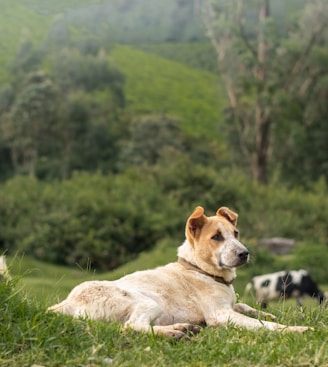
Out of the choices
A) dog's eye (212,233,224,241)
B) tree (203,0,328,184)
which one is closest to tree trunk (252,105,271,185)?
tree (203,0,328,184)

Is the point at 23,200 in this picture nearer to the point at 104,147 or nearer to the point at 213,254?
the point at 213,254

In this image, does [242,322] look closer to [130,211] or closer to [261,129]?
[130,211]

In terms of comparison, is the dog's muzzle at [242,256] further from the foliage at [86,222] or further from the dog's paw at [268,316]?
the foliage at [86,222]

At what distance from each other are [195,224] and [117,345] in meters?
2.13

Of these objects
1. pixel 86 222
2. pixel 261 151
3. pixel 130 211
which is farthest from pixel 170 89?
pixel 86 222

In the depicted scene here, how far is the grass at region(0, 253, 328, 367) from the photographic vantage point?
17.4 feet

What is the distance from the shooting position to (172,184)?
118 ft

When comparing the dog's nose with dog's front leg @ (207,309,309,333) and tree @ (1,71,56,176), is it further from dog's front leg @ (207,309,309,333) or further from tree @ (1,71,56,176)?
tree @ (1,71,56,176)

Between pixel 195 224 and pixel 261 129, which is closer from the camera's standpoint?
pixel 195 224

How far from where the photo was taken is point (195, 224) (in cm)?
758

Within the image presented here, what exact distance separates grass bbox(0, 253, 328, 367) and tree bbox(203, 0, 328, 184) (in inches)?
1694

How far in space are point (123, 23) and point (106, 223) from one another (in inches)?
3348

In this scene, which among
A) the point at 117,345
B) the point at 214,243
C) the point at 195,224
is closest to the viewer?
the point at 117,345

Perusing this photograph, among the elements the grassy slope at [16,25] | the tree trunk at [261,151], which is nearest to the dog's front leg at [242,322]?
the tree trunk at [261,151]
